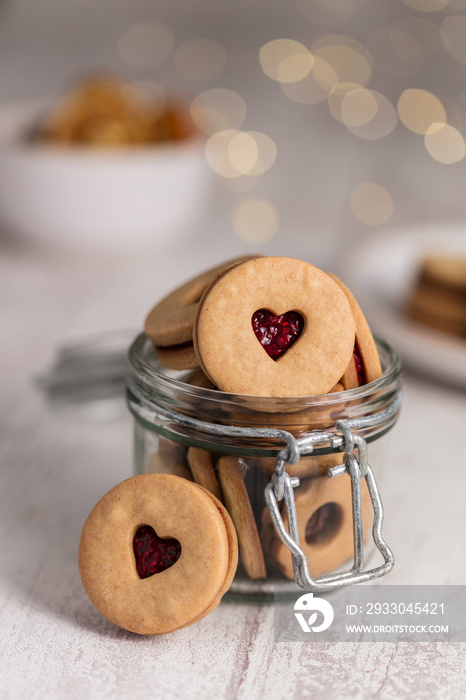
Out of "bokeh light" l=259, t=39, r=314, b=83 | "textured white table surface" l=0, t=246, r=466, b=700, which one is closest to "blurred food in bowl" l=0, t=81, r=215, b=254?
"textured white table surface" l=0, t=246, r=466, b=700

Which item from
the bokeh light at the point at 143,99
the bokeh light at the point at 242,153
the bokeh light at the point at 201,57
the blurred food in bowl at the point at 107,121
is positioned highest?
the bokeh light at the point at 201,57

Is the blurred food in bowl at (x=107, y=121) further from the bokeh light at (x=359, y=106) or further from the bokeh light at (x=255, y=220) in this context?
the bokeh light at (x=359, y=106)

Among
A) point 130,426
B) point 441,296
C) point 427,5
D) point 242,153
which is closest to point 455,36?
point 427,5

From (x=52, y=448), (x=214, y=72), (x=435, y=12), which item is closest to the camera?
(x=52, y=448)

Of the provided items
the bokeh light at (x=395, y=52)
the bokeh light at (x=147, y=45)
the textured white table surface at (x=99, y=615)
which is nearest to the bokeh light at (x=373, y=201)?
the bokeh light at (x=395, y=52)

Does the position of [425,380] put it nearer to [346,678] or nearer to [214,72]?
[346,678]

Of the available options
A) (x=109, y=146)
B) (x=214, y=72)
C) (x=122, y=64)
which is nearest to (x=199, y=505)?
(x=109, y=146)
